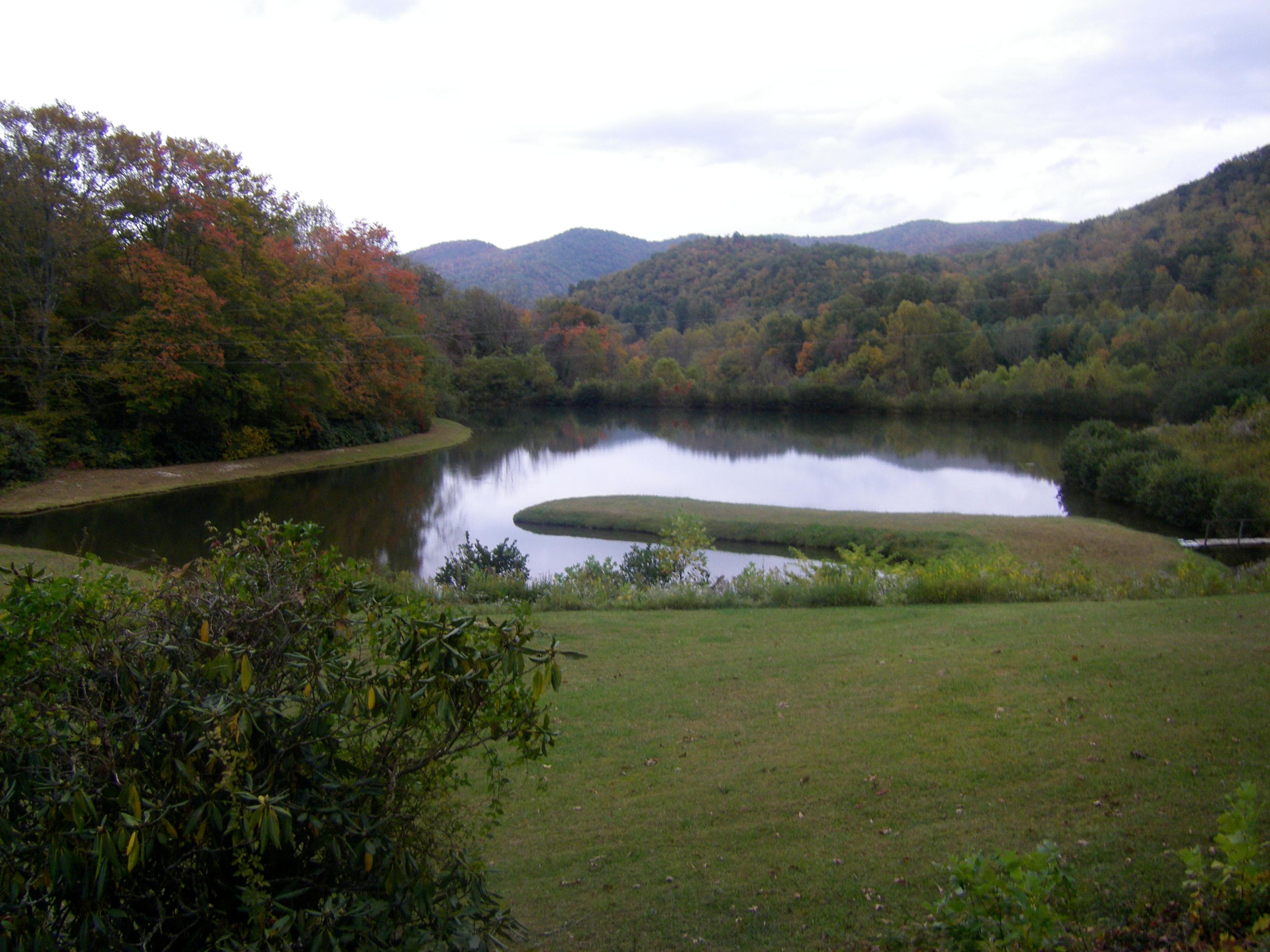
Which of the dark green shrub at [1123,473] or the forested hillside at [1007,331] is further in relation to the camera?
the forested hillside at [1007,331]

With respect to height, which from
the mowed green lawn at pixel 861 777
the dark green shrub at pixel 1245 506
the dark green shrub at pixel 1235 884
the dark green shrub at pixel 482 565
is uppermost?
the dark green shrub at pixel 1235 884

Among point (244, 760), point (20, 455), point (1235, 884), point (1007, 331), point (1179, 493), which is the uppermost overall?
point (1007, 331)

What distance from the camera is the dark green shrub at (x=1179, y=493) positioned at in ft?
88.1

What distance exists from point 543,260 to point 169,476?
14832 cm

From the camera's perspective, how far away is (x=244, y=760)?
2.37 meters

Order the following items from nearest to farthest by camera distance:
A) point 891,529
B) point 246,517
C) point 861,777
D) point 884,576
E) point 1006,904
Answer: point 1006,904 → point 861,777 → point 884,576 → point 891,529 → point 246,517

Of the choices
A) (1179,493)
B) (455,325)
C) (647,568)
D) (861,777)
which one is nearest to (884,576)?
(647,568)

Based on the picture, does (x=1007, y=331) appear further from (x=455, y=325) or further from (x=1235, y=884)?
(x=1235, y=884)

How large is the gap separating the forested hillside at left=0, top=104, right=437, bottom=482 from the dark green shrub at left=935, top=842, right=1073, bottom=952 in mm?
32466

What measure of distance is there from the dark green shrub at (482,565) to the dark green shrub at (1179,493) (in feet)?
73.5

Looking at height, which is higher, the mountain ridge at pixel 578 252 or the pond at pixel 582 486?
the mountain ridge at pixel 578 252

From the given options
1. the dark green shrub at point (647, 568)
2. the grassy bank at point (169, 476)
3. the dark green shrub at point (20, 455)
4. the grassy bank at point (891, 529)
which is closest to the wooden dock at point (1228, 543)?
the grassy bank at point (891, 529)

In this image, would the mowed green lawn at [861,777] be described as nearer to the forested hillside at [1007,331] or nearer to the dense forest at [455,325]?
the dense forest at [455,325]

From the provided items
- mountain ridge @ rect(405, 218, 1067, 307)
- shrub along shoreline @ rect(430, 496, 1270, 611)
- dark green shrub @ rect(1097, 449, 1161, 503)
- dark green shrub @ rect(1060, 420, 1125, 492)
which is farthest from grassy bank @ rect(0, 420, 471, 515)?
mountain ridge @ rect(405, 218, 1067, 307)
